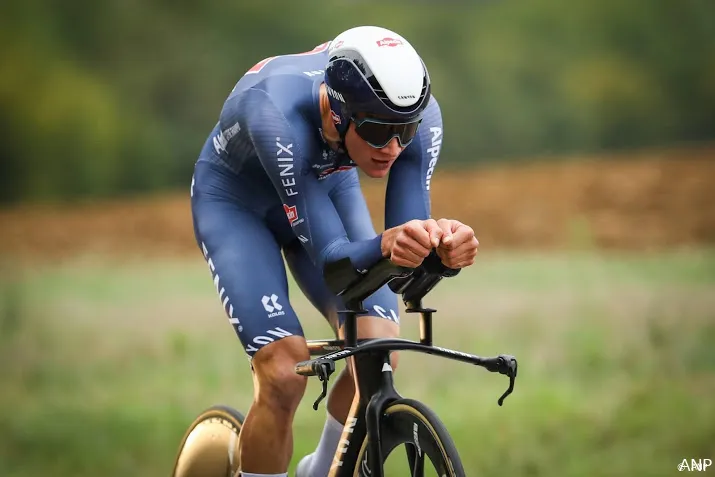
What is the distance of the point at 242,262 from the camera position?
13.9 ft

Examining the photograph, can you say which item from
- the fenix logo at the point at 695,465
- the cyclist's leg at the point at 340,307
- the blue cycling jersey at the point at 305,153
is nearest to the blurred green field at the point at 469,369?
the fenix logo at the point at 695,465

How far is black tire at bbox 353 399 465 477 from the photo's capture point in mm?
3471

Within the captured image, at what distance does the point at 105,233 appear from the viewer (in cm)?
1415

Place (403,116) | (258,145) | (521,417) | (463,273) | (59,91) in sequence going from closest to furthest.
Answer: (403,116), (258,145), (521,417), (463,273), (59,91)

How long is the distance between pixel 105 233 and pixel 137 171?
1072 mm

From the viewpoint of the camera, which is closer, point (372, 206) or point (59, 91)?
point (59, 91)

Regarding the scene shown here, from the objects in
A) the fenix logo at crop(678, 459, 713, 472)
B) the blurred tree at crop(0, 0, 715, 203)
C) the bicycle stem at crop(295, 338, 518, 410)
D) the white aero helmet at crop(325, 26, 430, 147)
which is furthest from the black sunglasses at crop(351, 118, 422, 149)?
the blurred tree at crop(0, 0, 715, 203)

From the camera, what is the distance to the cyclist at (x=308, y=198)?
12.2 feet

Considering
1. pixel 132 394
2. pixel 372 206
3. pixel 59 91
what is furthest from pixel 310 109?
pixel 372 206

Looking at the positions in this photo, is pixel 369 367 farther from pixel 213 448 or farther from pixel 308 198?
pixel 213 448

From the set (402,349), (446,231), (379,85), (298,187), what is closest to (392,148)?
(379,85)

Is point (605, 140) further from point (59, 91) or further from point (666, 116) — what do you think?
point (59, 91)

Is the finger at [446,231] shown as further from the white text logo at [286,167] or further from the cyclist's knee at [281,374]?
the cyclist's knee at [281,374]

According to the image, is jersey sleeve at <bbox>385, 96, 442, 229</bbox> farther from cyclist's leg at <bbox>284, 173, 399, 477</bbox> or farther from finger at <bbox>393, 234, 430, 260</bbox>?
finger at <bbox>393, 234, 430, 260</bbox>
